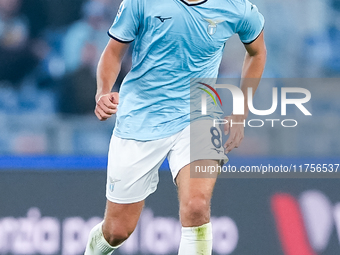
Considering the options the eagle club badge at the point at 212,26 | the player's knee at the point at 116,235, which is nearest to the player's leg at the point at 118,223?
the player's knee at the point at 116,235

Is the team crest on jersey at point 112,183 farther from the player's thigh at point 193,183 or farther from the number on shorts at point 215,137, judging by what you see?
the number on shorts at point 215,137

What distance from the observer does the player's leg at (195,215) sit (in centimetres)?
283

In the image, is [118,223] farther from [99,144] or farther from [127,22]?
[99,144]

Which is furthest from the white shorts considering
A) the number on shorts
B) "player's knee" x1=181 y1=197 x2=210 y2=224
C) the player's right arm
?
the player's right arm

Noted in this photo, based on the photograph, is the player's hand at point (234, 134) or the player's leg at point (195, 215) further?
the player's hand at point (234, 134)

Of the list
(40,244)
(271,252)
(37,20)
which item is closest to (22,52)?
(37,20)

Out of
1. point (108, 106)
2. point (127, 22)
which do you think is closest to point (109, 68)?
point (127, 22)

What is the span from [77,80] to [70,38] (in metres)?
0.33

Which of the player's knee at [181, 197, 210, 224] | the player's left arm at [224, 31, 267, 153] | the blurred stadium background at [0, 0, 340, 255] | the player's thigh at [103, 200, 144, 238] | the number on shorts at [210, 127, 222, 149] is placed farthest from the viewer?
the blurred stadium background at [0, 0, 340, 255]

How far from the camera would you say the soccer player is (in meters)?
2.99

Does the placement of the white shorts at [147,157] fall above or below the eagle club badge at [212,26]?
below

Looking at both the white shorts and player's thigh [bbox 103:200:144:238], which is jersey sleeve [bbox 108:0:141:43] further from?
player's thigh [bbox 103:200:144:238]

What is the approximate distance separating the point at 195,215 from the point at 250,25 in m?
1.13

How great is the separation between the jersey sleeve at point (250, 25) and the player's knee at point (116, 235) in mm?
1296
